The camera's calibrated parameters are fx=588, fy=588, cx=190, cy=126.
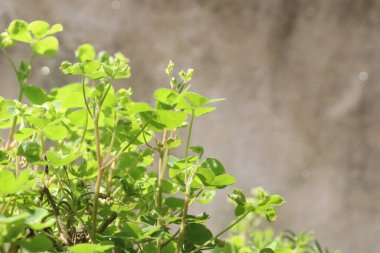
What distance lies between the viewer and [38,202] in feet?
1.57

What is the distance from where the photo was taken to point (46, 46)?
2.22 ft

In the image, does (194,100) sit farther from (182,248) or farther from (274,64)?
(274,64)

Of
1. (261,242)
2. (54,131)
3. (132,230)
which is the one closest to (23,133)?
(54,131)

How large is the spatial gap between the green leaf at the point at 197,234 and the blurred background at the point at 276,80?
6.53 ft

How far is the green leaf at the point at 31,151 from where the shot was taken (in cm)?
46

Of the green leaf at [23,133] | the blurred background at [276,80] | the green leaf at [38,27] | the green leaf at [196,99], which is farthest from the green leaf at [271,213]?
the blurred background at [276,80]

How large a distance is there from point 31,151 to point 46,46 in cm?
24

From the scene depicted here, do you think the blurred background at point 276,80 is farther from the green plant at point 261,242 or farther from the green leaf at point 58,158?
the green leaf at point 58,158

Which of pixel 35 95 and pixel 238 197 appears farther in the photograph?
pixel 35 95

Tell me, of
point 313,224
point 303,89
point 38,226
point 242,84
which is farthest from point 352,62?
point 38,226

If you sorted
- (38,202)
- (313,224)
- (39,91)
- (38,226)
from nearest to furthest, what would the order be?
(38,226), (38,202), (39,91), (313,224)

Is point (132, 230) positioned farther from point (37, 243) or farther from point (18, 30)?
point (18, 30)

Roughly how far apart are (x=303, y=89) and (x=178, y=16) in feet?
2.03

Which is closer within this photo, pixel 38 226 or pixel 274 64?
pixel 38 226
